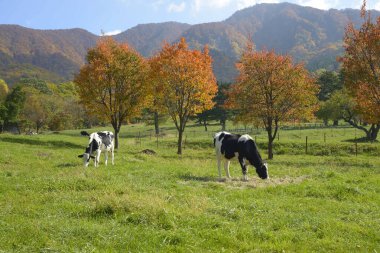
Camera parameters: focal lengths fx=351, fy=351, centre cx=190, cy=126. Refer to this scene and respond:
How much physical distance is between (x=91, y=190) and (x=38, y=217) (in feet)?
13.3

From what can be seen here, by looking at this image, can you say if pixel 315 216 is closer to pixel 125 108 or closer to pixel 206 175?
pixel 206 175

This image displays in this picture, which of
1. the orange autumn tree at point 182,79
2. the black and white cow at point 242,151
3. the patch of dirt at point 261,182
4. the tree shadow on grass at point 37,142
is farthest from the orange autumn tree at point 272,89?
the tree shadow on grass at point 37,142

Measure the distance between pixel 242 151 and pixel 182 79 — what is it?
711 inches

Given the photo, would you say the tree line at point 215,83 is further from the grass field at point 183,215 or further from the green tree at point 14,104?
the green tree at point 14,104

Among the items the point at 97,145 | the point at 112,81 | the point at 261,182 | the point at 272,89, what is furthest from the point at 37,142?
the point at 261,182

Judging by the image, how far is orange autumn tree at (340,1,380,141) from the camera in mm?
30703

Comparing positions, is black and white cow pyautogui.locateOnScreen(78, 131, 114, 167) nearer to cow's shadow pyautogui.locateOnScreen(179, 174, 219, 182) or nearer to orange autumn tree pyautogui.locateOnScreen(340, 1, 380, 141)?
cow's shadow pyautogui.locateOnScreen(179, 174, 219, 182)

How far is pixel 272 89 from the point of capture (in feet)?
116

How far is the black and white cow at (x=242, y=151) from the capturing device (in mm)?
19734

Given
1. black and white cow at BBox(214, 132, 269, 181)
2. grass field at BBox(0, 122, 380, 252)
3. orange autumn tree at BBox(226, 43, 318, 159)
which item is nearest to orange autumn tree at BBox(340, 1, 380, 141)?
orange autumn tree at BBox(226, 43, 318, 159)

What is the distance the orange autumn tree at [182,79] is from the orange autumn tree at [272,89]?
12.0 ft

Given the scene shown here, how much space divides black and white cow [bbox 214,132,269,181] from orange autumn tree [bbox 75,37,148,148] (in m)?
21.8

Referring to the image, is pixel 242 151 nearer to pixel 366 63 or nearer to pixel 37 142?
pixel 366 63

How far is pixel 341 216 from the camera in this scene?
1186 centimetres
